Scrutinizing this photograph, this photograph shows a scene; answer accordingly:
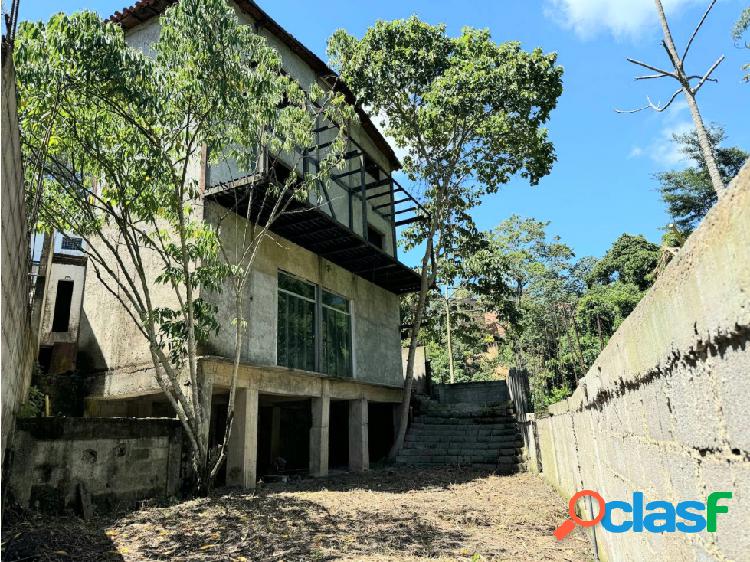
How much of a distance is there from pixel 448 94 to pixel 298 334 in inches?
334

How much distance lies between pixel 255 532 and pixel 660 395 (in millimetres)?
5874

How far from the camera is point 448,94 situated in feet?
50.4

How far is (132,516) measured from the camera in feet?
23.6

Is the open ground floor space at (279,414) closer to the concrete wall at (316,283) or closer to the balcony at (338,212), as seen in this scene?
the concrete wall at (316,283)

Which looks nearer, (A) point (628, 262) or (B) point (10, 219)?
(B) point (10, 219)

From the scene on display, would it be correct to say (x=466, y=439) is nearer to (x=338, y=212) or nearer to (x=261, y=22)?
(x=338, y=212)

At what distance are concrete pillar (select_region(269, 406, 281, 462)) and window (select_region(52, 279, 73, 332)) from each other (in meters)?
6.39

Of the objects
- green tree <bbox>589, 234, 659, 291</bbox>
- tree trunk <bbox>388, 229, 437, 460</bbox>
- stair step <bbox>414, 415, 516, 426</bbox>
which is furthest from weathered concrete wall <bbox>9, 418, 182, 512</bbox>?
green tree <bbox>589, 234, 659, 291</bbox>

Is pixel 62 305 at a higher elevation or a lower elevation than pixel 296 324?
higher

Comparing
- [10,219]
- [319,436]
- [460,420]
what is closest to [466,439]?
[460,420]

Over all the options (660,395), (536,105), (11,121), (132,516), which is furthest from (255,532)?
(536,105)

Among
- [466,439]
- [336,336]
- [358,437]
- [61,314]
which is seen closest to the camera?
[61,314]

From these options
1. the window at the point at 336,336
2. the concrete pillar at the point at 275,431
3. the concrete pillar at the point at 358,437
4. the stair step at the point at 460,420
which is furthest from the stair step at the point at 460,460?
the concrete pillar at the point at 275,431

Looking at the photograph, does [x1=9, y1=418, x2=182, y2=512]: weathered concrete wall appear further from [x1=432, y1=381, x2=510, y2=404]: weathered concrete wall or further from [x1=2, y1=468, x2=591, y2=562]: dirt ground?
[x1=432, y1=381, x2=510, y2=404]: weathered concrete wall
